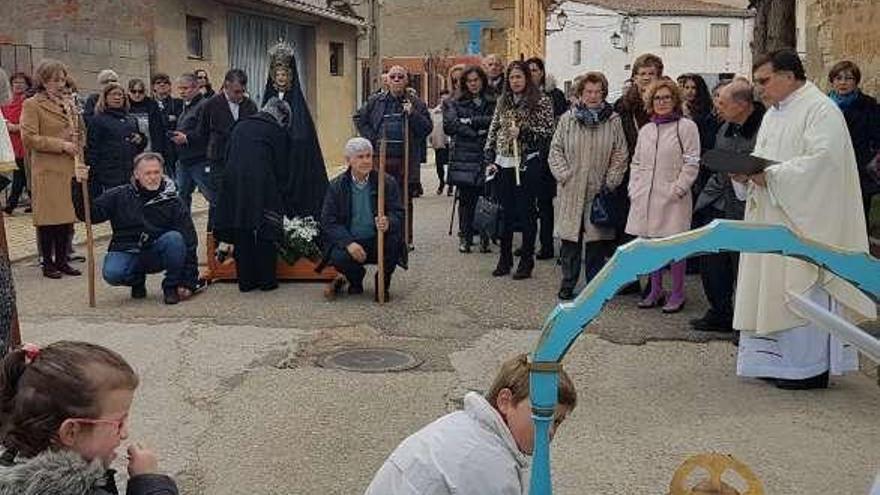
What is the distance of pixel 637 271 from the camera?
97.7 inches

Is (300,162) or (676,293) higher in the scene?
(300,162)

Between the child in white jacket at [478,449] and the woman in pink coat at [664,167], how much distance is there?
A: 15.1 feet

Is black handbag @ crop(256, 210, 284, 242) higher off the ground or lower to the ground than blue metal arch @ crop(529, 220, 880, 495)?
lower

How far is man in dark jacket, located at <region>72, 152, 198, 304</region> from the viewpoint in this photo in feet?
25.5

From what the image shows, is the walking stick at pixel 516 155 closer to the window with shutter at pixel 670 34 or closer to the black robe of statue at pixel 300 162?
the black robe of statue at pixel 300 162

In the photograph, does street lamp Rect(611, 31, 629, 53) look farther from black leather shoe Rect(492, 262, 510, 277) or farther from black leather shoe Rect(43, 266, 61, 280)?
black leather shoe Rect(43, 266, 61, 280)

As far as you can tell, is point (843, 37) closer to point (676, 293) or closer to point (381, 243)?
point (676, 293)

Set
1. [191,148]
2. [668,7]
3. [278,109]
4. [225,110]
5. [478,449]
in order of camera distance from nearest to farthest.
Answer: [478,449] → [278,109] → [225,110] → [191,148] → [668,7]

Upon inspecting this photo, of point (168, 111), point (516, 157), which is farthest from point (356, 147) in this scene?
point (168, 111)

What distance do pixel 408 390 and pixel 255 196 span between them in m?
3.04

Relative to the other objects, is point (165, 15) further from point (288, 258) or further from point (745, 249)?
point (745, 249)

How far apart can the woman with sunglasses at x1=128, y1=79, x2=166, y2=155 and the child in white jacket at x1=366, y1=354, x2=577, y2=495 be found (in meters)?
8.86

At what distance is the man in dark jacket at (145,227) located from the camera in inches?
305

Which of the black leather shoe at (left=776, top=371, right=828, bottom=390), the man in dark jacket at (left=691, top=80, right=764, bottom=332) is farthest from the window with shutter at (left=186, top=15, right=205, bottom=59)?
the black leather shoe at (left=776, top=371, right=828, bottom=390)
